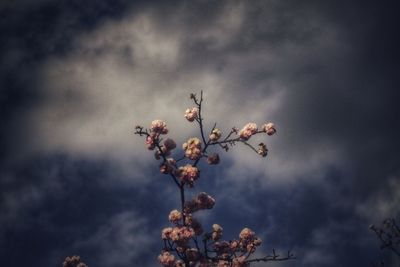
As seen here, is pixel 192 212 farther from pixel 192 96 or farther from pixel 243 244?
pixel 192 96

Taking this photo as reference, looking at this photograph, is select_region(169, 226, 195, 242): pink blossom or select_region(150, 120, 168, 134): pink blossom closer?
select_region(169, 226, 195, 242): pink blossom

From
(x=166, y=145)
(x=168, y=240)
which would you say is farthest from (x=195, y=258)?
(x=166, y=145)

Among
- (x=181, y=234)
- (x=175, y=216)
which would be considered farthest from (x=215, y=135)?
(x=181, y=234)

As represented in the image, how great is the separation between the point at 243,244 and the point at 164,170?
4224 mm

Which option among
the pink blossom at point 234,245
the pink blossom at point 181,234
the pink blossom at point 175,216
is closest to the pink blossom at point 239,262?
the pink blossom at point 234,245

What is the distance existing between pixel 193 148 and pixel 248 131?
2.01 m

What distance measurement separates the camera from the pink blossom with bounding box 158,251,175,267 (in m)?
9.56

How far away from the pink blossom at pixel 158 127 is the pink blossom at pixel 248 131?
7.94 feet

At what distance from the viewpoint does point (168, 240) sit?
945cm

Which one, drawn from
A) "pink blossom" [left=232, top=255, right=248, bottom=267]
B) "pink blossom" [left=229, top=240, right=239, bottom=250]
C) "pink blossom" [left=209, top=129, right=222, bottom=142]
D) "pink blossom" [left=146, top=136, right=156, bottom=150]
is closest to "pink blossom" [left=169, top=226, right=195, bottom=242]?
"pink blossom" [left=232, top=255, right=248, bottom=267]

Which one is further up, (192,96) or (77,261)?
(192,96)

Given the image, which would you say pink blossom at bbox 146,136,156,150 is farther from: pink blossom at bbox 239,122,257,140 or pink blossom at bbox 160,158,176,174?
pink blossom at bbox 239,122,257,140

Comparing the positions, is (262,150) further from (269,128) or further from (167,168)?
(167,168)

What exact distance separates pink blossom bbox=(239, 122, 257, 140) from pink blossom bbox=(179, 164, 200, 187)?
196cm
